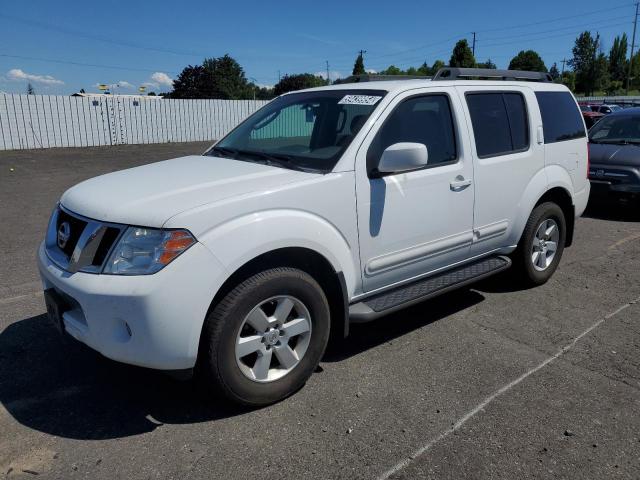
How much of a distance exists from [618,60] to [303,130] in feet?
358

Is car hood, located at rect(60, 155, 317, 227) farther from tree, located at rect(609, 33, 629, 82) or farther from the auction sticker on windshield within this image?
tree, located at rect(609, 33, 629, 82)

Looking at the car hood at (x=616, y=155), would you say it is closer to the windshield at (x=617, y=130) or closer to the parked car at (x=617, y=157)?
the parked car at (x=617, y=157)

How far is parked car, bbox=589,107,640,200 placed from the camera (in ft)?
27.1

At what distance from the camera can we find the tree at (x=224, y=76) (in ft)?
238

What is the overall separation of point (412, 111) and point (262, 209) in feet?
5.02

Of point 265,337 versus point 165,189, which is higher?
point 165,189

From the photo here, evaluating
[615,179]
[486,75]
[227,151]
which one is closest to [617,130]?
[615,179]

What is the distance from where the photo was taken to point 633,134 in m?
9.00

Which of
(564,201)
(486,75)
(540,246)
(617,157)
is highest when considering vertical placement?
(486,75)

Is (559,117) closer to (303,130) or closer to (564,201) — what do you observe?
(564,201)

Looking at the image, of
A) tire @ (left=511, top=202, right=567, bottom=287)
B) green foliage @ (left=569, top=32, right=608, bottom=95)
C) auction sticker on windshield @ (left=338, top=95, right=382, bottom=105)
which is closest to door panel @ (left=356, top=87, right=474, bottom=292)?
auction sticker on windshield @ (left=338, top=95, right=382, bottom=105)

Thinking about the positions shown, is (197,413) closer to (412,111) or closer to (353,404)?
(353,404)

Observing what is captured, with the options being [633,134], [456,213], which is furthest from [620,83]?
[456,213]

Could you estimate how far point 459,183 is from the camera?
4.03 metres
